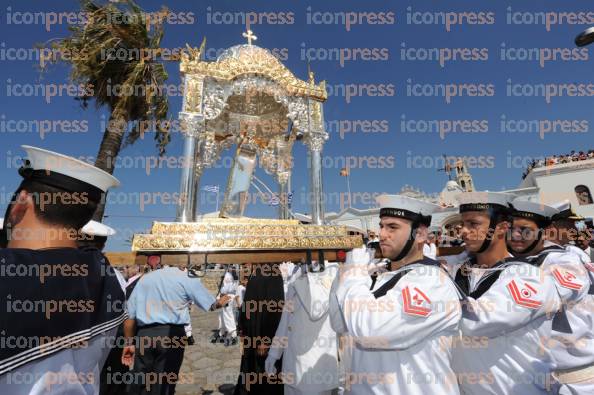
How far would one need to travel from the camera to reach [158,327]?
15.7 ft

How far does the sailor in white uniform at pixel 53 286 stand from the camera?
1474mm

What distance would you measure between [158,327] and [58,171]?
12.3ft

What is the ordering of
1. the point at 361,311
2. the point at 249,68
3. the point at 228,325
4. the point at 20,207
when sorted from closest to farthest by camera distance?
the point at 20,207 < the point at 361,311 < the point at 249,68 < the point at 228,325

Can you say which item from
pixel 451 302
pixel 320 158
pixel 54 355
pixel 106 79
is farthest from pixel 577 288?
pixel 106 79

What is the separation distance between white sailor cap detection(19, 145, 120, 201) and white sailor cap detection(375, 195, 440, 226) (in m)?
2.32

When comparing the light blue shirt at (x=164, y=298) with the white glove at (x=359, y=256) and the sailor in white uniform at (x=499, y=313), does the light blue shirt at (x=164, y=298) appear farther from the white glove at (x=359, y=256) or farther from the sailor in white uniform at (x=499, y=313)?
the sailor in white uniform at (x=499, y=313)

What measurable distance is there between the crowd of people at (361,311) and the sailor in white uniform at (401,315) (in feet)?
0.03

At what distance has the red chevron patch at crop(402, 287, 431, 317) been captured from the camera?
85.0 inches

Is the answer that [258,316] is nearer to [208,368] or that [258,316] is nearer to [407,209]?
[208,368]

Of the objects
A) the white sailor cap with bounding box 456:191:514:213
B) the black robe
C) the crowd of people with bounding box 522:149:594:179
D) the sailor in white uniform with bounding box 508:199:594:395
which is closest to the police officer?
the black robe

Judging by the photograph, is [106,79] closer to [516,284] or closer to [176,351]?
[176,351]

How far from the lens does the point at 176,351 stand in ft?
15.8

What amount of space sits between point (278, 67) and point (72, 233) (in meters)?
3.81

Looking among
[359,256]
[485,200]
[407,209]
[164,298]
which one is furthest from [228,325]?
[485,200]
